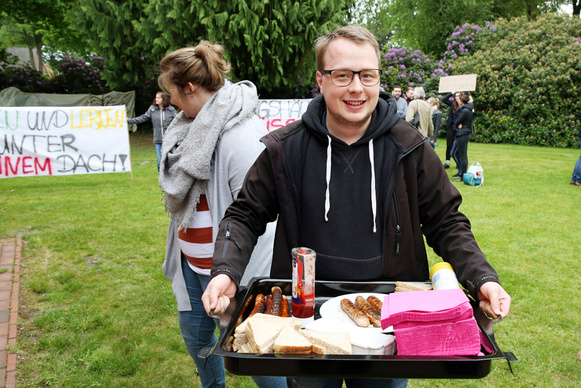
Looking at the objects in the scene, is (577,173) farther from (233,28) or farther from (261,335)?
(261,335)

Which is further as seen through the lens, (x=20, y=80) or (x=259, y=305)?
(x=20, y=80)

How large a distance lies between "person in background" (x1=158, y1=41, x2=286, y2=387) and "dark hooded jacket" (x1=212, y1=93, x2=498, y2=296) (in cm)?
42

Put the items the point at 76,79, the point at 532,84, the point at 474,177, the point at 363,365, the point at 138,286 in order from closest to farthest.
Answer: the point at 363,365, the point at 138,286, the point at 474,177, the point at 532,84, the point at 76,79

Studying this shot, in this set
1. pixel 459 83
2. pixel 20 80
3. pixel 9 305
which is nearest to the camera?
pixel 9 305

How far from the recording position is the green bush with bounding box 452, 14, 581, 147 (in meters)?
19.0

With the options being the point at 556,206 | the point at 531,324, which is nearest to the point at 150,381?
the point at 531,324

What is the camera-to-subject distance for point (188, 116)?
2.57 meters

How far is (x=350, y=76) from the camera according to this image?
178 centimetres

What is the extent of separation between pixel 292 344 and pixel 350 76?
1.03 metres

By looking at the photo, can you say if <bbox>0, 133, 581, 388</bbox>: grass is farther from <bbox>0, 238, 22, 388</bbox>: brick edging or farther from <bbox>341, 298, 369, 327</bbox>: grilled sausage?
<bbox>341, 298, 369, 327</bbox>: grilled sausage

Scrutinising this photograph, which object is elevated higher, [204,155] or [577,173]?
[204,155]

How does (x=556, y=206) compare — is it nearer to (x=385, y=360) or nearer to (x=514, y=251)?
(x=514, y=251)

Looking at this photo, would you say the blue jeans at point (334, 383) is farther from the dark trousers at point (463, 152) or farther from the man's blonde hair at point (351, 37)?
the dark trousers at point (463, 152)

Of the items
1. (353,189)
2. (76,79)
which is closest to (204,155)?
(353,189)
